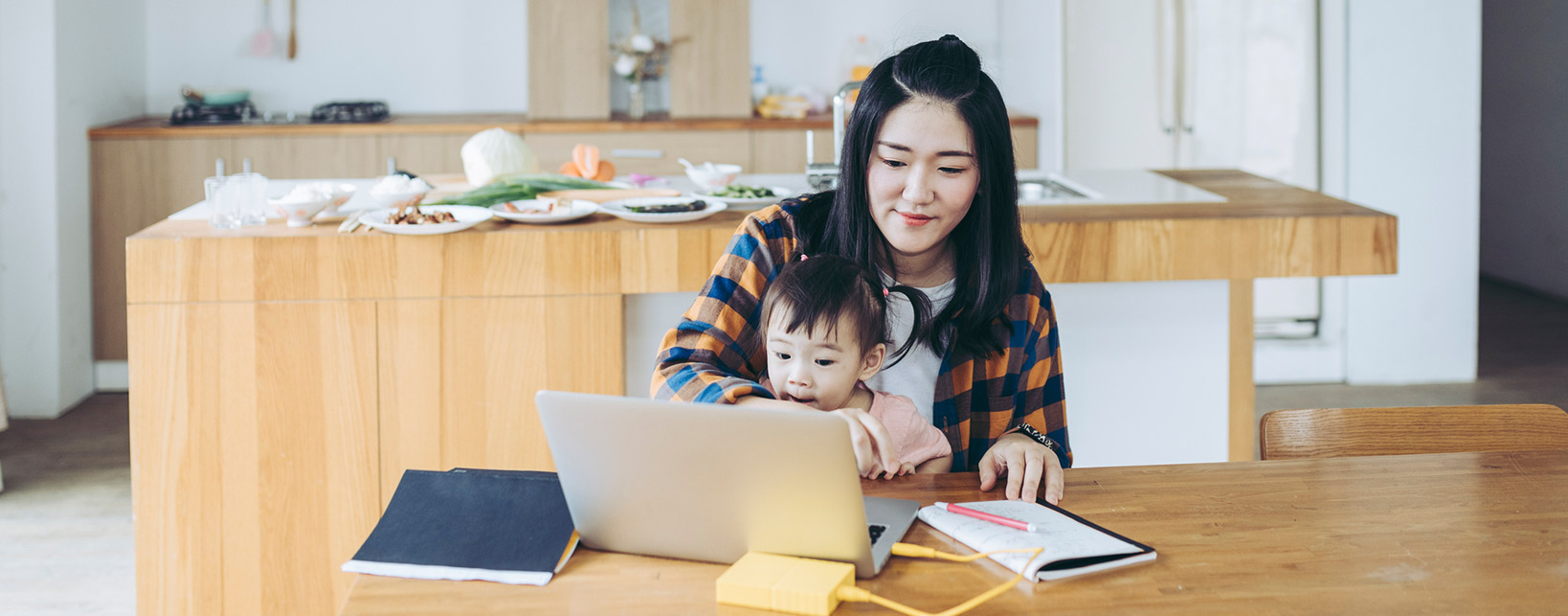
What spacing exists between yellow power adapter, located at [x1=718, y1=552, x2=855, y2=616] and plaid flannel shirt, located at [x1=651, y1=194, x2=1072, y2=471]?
0.57 metres

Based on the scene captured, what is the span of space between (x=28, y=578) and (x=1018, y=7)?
153 inches

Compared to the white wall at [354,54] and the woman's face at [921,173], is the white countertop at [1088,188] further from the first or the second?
the white wall at [354,54]

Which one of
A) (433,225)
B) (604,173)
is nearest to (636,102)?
(604,173)

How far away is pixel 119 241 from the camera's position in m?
4.37

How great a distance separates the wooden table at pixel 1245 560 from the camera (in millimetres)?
1021

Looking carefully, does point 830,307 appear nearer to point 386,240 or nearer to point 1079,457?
point 386,240

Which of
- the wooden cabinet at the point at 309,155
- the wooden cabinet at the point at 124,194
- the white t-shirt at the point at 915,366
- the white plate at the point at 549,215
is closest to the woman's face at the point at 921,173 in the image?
the white t-shirt at the point at 915,366

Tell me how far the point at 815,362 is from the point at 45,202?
12.0 feet

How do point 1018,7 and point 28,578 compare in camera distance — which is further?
point 1018,7

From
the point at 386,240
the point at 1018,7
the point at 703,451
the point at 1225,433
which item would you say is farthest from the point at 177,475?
the point at 1018,7

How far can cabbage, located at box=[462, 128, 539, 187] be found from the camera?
10.2ft

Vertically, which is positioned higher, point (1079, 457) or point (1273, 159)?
point (1273, 159)

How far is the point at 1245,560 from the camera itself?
111cm

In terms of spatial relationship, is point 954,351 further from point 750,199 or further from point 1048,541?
point 750,199
